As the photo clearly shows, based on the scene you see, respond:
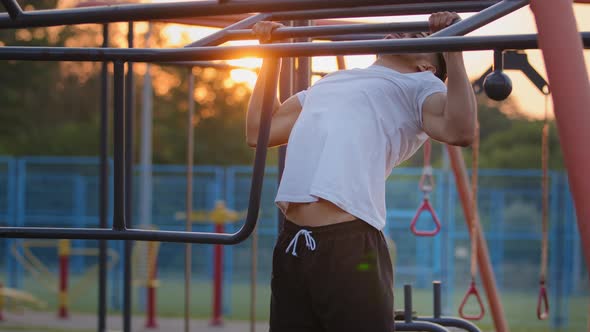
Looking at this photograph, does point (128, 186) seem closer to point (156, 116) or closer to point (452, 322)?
point (452, 322)

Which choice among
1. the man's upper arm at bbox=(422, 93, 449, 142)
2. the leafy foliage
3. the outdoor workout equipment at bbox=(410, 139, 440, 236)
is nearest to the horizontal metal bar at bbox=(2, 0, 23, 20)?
the man's upper arm at bbox=(422, 93, 449, 142)

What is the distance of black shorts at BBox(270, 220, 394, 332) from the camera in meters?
1.84

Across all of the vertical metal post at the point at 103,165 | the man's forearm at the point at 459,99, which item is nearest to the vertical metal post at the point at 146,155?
the vertical metal post at the point at 103,165

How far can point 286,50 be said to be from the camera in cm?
173

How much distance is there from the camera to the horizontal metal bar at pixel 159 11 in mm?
1754

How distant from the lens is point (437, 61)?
6.79ft

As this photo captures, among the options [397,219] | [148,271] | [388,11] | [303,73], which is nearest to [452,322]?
[303,73]

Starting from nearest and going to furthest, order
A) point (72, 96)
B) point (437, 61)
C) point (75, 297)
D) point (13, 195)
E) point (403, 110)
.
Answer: point (403, 110), point (437, 61), point (75, 297), point (13, 195), point (72, 96)

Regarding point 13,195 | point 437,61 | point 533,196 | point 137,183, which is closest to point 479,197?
point 533,196

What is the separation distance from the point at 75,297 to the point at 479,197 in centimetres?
611

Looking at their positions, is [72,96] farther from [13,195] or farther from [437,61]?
[437,61]

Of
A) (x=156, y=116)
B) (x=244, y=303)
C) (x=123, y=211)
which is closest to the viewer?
(x=123, y=211)

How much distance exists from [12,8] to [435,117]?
0.92m

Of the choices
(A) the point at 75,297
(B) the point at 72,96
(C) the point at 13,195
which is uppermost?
(B) the point at 72,96
